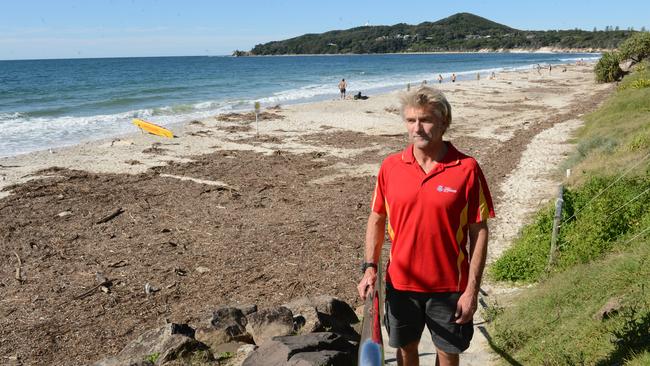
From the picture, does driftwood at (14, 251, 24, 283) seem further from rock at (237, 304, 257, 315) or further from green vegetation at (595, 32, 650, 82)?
green vegetation at (595, 32, 650, 82)

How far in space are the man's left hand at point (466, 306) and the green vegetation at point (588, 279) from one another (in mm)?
1214

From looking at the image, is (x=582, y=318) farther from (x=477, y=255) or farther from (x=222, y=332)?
(x=222, y=332)

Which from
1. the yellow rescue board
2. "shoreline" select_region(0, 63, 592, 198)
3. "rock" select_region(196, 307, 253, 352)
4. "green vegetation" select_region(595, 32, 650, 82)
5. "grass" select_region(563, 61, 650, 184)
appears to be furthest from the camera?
"green vegetation" select_region(595, 32, 650, 82)

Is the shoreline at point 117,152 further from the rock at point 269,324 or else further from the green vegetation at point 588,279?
the green vegetation at point 588,279

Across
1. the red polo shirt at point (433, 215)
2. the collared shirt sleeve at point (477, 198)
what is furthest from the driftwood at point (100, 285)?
the collared shirt sleeve at point (477, 198)

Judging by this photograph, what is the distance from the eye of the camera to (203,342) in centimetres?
567

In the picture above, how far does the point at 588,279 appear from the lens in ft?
17.8

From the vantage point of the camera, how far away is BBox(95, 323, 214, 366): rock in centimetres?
529

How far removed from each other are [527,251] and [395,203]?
201 inches

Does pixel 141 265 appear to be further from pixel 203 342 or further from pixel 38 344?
pixel 203 342

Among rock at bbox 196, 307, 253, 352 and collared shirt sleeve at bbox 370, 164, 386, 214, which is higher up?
collared shirt sleeve at bbox 370, 164, 386, 214

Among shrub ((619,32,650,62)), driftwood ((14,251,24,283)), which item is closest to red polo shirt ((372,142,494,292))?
driftwood ((14,251,24,283))

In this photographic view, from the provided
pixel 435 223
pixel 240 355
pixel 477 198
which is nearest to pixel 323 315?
pixel 240 355

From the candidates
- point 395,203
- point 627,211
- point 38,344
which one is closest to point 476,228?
point 395,203
